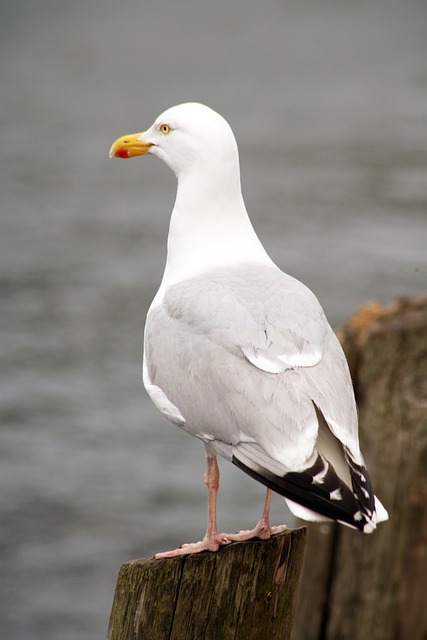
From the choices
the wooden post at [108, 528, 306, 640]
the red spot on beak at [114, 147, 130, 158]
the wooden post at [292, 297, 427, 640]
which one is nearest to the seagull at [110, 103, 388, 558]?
the wooden post at [108, 528, 306, 640]

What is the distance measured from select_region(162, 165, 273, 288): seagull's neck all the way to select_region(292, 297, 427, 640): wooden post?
88cm

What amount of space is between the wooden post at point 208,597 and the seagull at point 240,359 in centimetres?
12

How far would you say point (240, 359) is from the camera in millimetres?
3301

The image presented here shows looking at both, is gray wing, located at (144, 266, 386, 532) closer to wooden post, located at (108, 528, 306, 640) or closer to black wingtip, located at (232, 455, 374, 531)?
black wingtip, located at (232, 455, 374, 531)

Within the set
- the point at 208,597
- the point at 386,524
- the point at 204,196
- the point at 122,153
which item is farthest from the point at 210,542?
the point at 122,153

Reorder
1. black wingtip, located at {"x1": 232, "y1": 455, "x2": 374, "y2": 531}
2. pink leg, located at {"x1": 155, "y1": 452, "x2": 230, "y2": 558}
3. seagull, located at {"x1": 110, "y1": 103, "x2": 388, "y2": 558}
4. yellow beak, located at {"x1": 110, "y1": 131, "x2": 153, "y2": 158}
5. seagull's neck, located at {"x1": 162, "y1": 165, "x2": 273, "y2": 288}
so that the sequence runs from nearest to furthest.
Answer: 1. black wingtip, located at {"x1": 232, "y1": 455, "x2": 374, "y2": 531}
2. seagull, located at {"x1": 110, "y1": 103, "x2": 388, "y2": 558}
3. pink leg, located at {"x1": 155, "y1": 452, "x2": 230, "y2": 558}
4. seagull's neck, located at {"x1": 162, "y1": 165, "x2": 273, "y2": 288}
5. yellow beak, located at {"x1": 110, "y1": 131, "x2": 153, "y2": 158}

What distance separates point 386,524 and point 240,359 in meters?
1.53

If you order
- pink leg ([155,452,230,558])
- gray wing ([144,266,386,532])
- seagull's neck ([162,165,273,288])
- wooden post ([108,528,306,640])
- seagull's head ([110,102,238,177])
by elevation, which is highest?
seagull's head ([110,102,238,177])

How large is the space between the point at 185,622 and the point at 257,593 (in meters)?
0.22

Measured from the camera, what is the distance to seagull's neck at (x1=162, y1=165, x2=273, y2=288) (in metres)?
3.88

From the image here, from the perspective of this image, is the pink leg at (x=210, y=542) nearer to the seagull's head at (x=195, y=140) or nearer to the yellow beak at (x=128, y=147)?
the seagull's head at (x=195, y=140)

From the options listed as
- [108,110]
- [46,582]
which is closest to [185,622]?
[46,582]

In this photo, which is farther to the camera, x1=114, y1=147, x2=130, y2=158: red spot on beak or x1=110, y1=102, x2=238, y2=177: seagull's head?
x1=114, y1=147, x2=130, y2=158: red spot on beak

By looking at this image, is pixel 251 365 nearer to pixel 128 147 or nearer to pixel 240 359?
pixel 240 359
